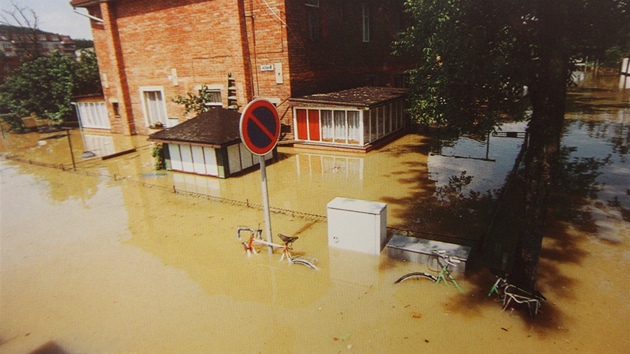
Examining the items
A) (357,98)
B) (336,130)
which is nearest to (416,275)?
(336,130)

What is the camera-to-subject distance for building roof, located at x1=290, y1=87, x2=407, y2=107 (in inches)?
641

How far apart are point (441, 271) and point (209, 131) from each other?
10.3 m

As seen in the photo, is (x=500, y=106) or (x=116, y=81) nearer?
(x=500, y=106)

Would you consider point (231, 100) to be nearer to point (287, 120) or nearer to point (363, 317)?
point (287, 120)

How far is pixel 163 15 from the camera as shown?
1998 cm

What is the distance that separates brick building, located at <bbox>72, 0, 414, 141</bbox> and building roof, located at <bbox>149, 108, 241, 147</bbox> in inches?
141

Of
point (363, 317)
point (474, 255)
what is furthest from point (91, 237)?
point (474, 255)

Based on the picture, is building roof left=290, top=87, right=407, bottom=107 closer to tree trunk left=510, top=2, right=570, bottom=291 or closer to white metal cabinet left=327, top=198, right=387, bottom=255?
white metal cabinet left=327, top=198, right=387, bottom=255

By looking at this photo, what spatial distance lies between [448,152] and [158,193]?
1131cm

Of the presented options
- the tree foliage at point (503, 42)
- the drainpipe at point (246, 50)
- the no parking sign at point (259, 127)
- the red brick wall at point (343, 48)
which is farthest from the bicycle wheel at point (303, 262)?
the drainpipe at point (246, 50)

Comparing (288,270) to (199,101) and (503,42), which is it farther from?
(199,101)

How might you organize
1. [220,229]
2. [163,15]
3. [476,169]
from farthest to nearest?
[163,15], [476,169], [220,229]

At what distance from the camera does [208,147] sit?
13477mm

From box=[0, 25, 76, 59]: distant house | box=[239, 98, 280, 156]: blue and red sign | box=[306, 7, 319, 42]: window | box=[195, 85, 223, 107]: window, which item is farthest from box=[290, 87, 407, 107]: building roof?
box=[0, 25, 76, 59]: distant house
